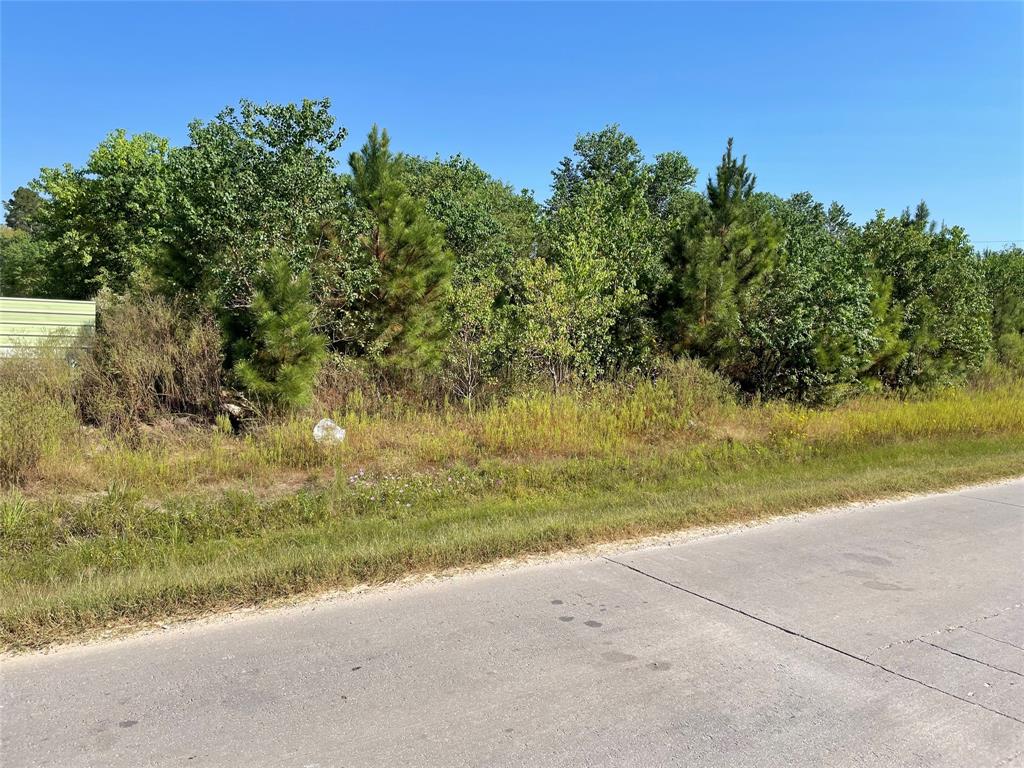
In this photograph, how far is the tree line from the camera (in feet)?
35.2

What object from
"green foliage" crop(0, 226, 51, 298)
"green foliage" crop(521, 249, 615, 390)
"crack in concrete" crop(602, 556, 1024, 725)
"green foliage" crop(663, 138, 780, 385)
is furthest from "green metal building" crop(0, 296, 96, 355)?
"green foliage" crop(0, 226, 51, 298)

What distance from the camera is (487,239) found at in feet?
70.5

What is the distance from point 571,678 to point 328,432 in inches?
252

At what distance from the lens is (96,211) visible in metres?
28.7

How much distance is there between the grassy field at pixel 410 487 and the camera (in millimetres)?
5039

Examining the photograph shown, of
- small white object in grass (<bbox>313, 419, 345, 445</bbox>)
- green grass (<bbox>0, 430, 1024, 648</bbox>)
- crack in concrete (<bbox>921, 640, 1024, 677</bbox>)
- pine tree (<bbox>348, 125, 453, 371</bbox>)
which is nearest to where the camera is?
crack in concrete (<bbox>921, 640, 1024, 677</bbox>)

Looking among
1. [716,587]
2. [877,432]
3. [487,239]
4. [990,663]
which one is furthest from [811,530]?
[487,239]

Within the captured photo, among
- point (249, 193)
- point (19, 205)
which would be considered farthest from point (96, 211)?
point (19, 205)

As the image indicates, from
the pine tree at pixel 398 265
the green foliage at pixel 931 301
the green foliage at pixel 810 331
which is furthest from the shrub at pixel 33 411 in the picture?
the green foliage at pixel 931 301

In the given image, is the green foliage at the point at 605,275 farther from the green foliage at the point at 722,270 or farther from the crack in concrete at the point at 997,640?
the crack in concrete at the point at 997,640

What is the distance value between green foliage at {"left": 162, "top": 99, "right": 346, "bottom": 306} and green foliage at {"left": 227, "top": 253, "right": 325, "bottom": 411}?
893mm

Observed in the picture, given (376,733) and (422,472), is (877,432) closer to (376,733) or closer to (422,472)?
(422,472)

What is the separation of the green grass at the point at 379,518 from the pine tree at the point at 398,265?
12.7 feet

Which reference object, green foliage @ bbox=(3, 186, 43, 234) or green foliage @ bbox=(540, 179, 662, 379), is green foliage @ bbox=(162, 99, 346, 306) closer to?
green foliage @ bbox=(540, 179, 662, 379)
